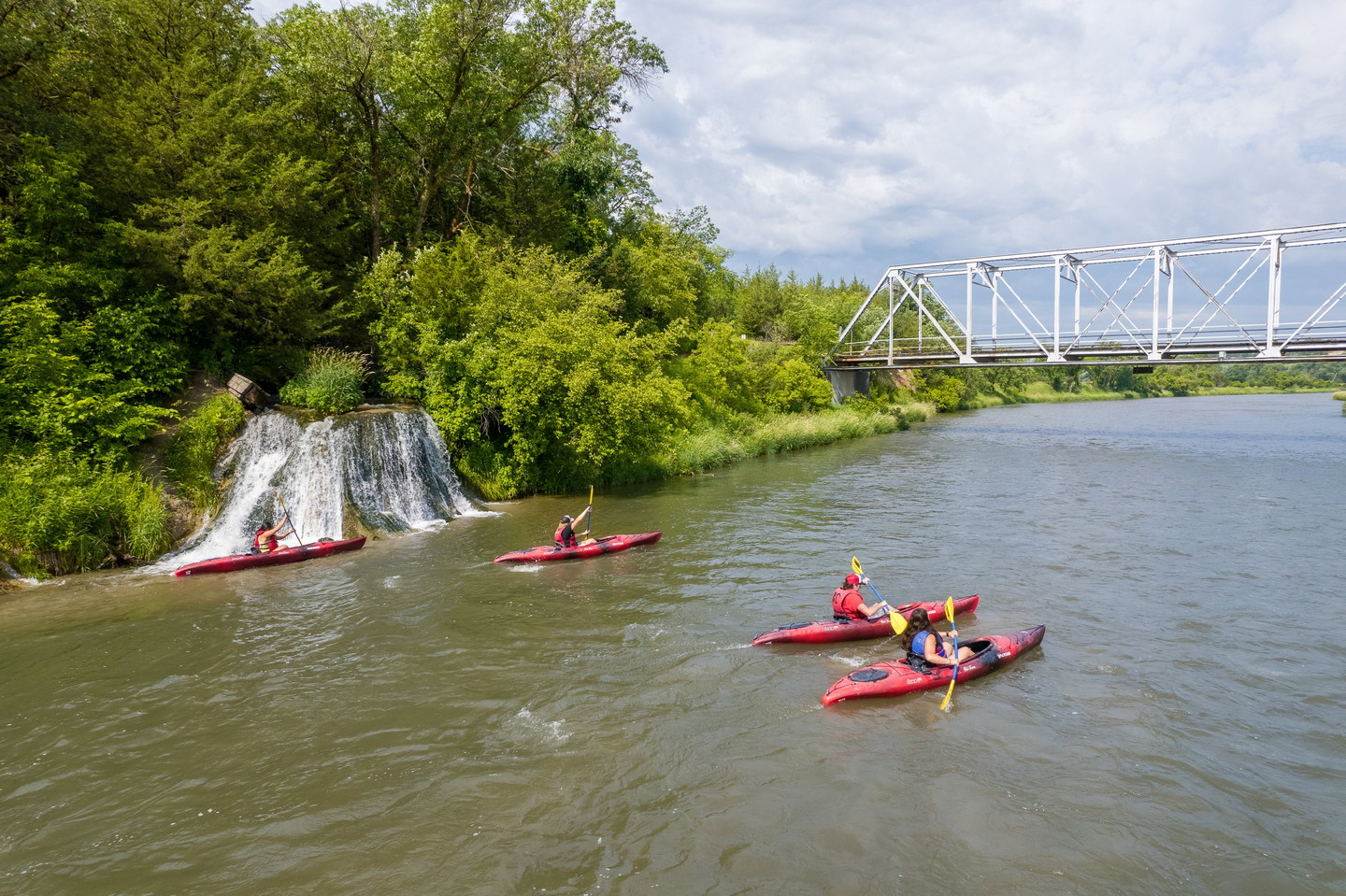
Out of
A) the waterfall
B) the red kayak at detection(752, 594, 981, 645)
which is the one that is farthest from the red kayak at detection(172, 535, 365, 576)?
the red kayak at detection(752, 594, 981, 645)

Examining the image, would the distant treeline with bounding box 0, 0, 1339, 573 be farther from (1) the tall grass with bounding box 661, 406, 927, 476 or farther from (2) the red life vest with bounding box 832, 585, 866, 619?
(2) the red life vest with bounding box 832, 585, 866, 619

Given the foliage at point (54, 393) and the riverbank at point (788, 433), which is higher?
the foliage at point (54, 393)

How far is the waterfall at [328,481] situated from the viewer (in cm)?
1684

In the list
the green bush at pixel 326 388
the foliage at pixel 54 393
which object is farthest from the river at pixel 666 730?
the green bush at pixel 326 388

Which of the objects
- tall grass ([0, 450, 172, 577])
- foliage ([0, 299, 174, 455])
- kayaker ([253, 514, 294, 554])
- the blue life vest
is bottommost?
the blue life vest

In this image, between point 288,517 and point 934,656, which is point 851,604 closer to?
point 934,656

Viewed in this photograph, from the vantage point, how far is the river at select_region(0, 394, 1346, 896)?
20.4ft

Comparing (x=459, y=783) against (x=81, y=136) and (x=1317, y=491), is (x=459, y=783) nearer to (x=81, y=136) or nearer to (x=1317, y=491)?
(x=81, y=136)

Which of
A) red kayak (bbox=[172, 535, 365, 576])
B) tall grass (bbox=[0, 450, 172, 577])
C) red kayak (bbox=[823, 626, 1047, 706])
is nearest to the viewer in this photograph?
red kayak (bbox=[823, 626, 1047, 706])

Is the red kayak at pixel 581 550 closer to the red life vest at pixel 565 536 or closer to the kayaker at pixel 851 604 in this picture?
the red life vest at pixel 565 536

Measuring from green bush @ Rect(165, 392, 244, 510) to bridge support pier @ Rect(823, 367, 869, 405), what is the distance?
117ft

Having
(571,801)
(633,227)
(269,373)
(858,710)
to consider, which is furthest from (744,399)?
(571,801)

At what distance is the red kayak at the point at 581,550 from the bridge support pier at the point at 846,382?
32.2 m

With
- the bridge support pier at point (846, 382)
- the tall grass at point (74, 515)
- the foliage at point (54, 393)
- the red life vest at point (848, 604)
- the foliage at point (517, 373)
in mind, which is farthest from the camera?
the bridge support pier at point (846, 382)
